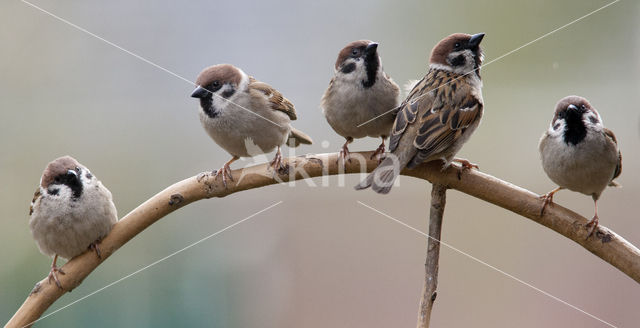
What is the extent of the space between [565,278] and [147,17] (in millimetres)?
2509

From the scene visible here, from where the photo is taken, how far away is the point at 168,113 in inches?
122

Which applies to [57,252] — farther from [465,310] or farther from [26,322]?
[465,310]

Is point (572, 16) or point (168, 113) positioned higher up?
A: point (572, 16)

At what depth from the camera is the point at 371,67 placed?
5.83ft

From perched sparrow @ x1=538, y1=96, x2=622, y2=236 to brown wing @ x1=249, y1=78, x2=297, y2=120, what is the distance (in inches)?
33.4

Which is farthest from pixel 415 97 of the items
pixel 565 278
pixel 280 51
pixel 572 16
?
pixel 572 16

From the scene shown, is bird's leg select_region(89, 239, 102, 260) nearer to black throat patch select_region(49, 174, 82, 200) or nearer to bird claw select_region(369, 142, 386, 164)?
black throat patch select_region(49, 174, 82, 200)

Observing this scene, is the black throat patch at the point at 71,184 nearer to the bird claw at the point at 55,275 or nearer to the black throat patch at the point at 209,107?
the bird claw at the point at 55,275

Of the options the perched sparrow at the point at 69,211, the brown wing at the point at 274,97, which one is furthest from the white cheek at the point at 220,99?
the perched sparrow at the point at 69,211

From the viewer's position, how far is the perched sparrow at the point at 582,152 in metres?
1.66

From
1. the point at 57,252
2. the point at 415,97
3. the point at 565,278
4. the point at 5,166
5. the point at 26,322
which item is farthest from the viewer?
the point at 5,166

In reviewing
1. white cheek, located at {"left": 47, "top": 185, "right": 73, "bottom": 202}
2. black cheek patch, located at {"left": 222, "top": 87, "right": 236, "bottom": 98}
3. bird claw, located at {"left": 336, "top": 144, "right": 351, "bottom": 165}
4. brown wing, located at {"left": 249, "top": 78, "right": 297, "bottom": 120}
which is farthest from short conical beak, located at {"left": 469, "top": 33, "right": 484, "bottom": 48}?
white cheek, located at {"left": 47, "top": 185, "right": 73, "bottom": 202}

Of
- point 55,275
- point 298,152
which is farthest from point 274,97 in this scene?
point 55,275

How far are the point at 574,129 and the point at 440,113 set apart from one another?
40cm
